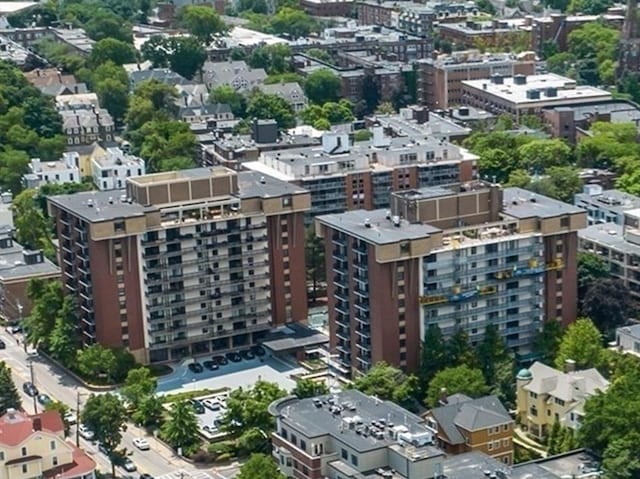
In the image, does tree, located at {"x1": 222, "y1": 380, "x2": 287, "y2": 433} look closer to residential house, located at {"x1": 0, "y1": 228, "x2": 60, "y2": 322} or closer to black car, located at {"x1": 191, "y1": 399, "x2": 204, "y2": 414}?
black car, located at {"x1": 191, "y1": 399, "x2": 204, "y2": 414}

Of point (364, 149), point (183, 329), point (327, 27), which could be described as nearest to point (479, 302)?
point (183, 329)

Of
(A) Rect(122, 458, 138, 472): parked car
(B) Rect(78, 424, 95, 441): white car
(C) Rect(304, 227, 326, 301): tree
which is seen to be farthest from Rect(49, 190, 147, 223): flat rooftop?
(A) Rect(122, 458, 138, 472): parked car

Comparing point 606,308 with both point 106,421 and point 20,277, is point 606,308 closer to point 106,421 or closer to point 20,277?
point 106,421

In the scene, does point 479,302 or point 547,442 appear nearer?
point 547,442

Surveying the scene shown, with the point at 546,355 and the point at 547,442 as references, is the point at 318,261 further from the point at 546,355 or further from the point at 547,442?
the point at 547,442

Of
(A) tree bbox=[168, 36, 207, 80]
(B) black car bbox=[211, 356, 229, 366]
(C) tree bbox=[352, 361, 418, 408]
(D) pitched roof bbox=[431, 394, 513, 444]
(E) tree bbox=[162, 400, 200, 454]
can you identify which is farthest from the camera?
(A) tree bbox=[168, 36, 207, 80]

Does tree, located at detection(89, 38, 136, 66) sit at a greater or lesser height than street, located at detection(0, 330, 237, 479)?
greater
